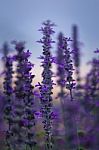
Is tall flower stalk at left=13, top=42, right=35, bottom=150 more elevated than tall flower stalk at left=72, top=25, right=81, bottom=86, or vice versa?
tall flower stalk at left=72, top=25, right=81, bottom=86

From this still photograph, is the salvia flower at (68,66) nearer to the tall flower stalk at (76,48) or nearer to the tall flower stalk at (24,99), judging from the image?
the tall flower stalk at (24,99)

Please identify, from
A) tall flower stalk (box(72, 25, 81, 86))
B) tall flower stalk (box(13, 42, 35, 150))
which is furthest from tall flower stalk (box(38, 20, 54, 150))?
tall flower stalk (box(72, 25, 81, 86))

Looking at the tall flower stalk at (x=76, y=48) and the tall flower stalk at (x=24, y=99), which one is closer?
the tall flower stalk at (x=24, y=99)

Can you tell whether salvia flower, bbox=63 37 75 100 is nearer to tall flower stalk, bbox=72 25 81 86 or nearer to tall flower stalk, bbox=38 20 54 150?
tall flower stalk, bbox=38 20 54 150

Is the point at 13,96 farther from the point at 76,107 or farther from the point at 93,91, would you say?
the point at 93,91

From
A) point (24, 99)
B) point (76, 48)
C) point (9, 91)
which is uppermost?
point (76, 48)

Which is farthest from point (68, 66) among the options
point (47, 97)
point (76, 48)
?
point (76, 48)

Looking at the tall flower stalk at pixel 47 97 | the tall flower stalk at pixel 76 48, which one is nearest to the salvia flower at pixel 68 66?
the tall flower stalk at pixel 47 97

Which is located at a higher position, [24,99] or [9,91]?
[9,91]

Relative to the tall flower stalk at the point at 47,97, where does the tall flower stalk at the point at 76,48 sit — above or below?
above

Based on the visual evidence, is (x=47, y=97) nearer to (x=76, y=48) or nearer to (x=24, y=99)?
(x=24, y=99)

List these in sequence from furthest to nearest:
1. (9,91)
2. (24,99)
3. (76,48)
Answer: (76,48) → (9,91) → (24,99)
